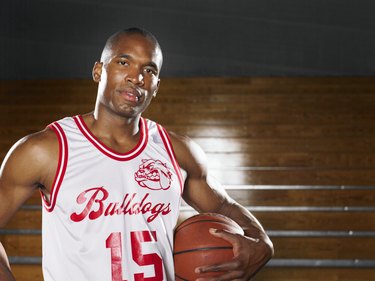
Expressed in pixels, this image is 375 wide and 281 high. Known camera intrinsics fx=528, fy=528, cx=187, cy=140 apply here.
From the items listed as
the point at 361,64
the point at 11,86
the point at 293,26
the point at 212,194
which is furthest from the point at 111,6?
the point at 212,194

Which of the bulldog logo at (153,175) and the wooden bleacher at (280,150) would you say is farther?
the wooden bleacher at (280,150)

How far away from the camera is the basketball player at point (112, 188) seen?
107 centimetres

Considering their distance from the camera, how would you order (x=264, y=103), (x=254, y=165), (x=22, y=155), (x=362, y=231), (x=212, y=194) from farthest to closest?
(x=264, y=103), (x=254, y=165), (x=362, y=231), (x=212, y=194), (x=22, y=155)

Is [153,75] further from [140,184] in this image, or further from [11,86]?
[11,86]

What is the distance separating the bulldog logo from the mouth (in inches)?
5.5

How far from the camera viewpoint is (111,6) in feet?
18.5

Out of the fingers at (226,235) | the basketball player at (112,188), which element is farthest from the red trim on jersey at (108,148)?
the fingers at (226,235)

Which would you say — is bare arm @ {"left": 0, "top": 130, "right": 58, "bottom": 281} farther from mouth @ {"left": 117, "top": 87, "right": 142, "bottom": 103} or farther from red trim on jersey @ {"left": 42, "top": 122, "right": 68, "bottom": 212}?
mouth @ {"left": 117, "top": 87, "right": 142, "bottom": 103}

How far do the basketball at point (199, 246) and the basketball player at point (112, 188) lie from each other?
0.05ft

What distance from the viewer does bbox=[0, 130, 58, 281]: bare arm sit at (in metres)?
1.08

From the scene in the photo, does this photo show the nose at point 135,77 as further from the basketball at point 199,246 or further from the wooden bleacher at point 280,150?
the wooden bleacher at point 280,150

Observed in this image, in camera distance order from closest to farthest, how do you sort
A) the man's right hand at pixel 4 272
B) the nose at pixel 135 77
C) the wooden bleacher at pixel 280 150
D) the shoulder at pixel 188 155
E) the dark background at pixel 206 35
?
1. the man's right hand at pixel 4 272
2. the nose at pixel 135 77
3. the shoulder at pixel 188 155
4. the wooden bleacher at pixel 280 150
5. the dark background at pixel 206 35

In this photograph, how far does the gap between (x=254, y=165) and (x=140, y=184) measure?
2520 millimetres

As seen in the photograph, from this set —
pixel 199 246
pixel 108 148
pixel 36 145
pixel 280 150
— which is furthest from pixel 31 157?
pixel 280 150
